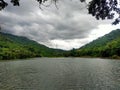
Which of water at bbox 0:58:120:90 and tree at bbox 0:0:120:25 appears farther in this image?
water at bbox 0:58:120:90

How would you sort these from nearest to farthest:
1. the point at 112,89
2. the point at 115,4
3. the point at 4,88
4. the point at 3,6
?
the point at 3,6, the point at 115,4, the point at 112,89, the point at 4,88

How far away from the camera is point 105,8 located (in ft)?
47.6

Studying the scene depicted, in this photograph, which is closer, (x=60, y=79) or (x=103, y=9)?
(x=103, y=9)

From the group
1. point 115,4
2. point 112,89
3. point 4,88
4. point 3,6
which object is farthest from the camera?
point 4,88

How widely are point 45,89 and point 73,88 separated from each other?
6.57 metres

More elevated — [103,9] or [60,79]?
[103,9]

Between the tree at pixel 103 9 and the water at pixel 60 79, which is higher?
the tree at pixel 103 9

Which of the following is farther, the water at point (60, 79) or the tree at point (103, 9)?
the water at point (60, 79)

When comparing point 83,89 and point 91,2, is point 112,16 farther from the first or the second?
point 83,89

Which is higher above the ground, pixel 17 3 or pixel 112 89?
pixel 17 3

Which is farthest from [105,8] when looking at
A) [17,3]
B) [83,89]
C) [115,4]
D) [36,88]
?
[36,88]

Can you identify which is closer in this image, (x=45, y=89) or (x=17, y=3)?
(x=17, y=3)

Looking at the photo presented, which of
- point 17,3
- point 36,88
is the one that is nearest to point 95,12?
point 17,3

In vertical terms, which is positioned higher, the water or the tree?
the tree
